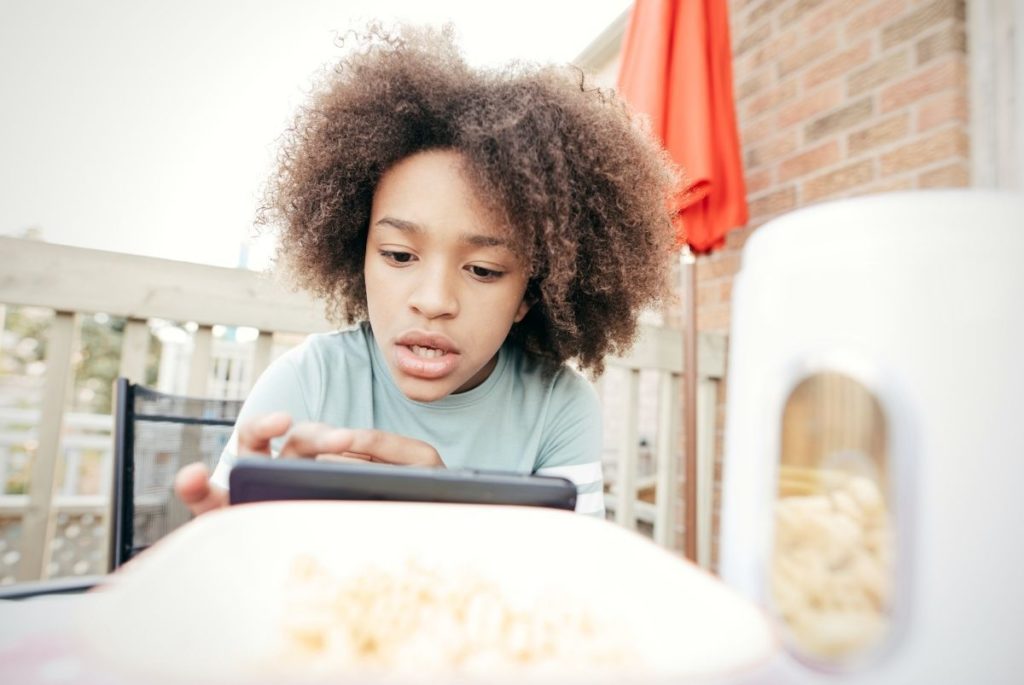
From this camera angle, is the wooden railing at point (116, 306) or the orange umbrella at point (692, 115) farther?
the orange umbrella at point (692, 115)

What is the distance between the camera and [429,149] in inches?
32.9

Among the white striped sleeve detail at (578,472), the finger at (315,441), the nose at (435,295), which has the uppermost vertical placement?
the nose at (435,295)

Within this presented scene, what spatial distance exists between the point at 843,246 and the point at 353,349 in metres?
0.80

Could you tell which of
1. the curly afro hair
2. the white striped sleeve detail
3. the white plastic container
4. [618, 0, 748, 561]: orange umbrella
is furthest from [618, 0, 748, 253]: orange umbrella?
the white plastic container

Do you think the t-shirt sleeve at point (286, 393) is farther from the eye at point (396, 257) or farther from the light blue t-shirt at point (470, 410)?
the eye at point (396, 257)

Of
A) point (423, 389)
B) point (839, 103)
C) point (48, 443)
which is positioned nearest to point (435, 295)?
point (423, 389)

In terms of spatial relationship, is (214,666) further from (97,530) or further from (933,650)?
(97,530)

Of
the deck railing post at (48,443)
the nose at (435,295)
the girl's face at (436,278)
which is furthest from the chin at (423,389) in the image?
the deck railing post at (48,443)

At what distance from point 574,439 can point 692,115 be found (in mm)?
911

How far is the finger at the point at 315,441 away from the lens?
1.48ft

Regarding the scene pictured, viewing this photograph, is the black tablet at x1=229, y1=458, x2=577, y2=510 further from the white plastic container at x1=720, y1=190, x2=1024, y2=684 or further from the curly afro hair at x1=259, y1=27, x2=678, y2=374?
the curly afro hair at x1=259, y1=27, x2=678, y2=374

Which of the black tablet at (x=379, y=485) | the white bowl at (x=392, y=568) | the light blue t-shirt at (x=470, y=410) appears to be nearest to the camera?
the white bowl at (x=392, y=568)

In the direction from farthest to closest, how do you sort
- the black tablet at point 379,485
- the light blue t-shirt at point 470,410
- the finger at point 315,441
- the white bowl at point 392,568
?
1. the light blue t-shirt at point 470,410
2. the finger at point 315,441
3. the black tablet at point 379,485
4. the white bowl at point 392,568

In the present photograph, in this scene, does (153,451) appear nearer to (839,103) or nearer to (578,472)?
(578,472)
